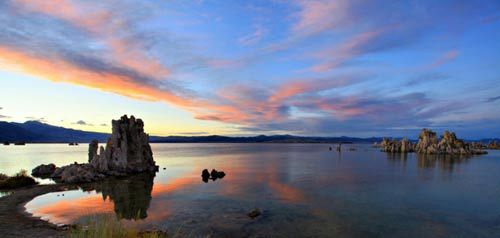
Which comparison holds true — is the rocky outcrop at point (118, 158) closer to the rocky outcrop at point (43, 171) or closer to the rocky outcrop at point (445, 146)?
the rocky outcrop at point (43, 171)

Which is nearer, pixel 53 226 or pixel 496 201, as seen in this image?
pixel 53 226

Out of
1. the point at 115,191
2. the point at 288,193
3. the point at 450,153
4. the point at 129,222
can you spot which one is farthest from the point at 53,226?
the point at 450,153

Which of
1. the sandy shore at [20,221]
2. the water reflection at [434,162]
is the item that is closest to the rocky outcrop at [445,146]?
the water reflection at [434,162]

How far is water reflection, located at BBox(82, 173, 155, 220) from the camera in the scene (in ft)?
104

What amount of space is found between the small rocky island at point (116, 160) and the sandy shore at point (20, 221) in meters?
13.7

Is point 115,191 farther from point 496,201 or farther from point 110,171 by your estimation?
point 496,201

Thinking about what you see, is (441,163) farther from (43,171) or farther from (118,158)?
(43,171)

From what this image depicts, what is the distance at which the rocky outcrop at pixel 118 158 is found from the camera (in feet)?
174

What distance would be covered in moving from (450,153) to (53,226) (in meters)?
174

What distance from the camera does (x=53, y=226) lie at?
24.0 metres

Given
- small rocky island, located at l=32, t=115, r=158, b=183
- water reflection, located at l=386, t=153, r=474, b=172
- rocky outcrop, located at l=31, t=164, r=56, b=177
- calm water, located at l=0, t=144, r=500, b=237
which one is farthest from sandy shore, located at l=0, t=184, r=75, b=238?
water reflection, located at l=386, t=153, r=474, b=172

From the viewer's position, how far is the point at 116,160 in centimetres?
6316

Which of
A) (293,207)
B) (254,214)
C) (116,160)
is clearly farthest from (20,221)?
(116,160)

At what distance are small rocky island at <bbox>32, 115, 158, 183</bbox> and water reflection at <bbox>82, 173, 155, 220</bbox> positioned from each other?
4081 millimetres
